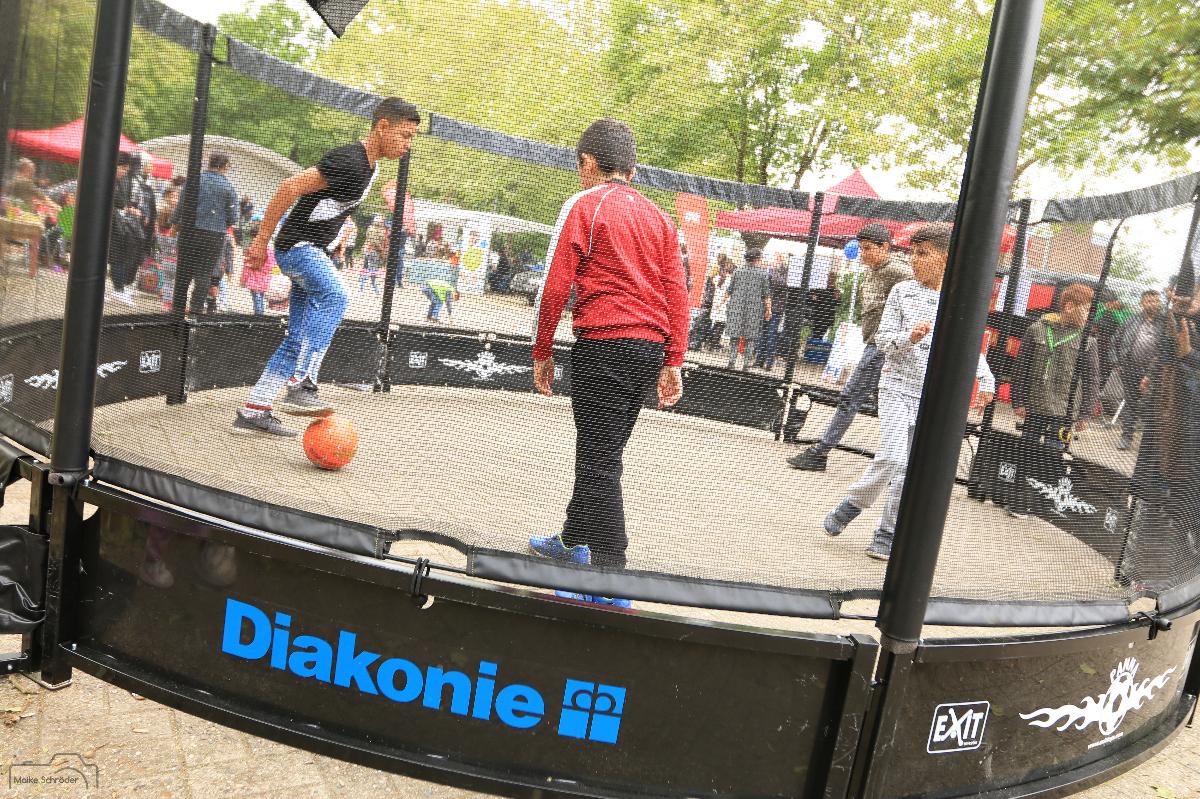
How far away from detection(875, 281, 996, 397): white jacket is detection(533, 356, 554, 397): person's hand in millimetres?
958

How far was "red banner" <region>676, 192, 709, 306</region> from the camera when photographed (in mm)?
2293

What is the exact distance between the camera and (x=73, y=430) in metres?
2.70

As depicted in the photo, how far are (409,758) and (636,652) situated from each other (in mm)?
752

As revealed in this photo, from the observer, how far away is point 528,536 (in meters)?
2.55

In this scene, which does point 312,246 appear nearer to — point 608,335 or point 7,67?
point 608,335

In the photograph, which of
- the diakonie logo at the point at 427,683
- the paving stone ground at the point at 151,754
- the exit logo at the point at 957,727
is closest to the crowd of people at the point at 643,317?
the diakonie logo at the point at 427,683

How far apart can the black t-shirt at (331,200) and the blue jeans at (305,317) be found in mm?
39

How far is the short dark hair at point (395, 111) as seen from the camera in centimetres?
233

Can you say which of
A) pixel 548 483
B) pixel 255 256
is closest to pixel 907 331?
pixel 548 483

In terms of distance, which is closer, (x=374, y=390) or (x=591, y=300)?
(x=591, y=300)

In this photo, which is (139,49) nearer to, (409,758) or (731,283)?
(731,283)

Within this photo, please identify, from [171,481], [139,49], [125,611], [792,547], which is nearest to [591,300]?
[792,547]

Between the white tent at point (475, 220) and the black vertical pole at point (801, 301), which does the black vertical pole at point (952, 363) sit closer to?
the black vertical pole at point (801, 301)

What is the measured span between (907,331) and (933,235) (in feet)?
0.96
